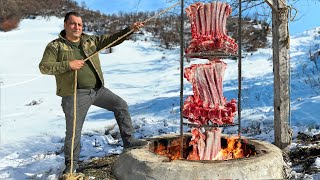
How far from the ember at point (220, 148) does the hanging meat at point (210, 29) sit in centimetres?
116

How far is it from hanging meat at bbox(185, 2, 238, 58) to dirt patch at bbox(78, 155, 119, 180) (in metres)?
1.87

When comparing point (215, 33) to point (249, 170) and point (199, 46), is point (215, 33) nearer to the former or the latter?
point (199, 46)

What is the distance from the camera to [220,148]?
15.3 ft

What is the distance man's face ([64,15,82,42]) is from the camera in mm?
4664

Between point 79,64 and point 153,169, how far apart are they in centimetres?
136

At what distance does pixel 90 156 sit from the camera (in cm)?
664

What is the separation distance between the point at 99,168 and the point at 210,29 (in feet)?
8.22

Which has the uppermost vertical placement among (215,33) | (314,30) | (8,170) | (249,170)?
(314,30)

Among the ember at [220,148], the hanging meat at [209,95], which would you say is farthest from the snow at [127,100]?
the hanging meat at [209,95]

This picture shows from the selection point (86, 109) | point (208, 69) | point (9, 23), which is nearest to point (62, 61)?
point (86, 109)

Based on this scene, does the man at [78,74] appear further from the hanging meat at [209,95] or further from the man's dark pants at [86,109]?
the hanging meat at [209,95]

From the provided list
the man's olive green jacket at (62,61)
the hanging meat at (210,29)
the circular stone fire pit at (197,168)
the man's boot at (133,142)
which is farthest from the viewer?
the man's boot at (133,142)

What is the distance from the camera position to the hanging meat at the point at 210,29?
14.0 ft

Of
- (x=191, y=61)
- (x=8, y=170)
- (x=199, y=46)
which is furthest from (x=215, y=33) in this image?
(x=191, y=61)
